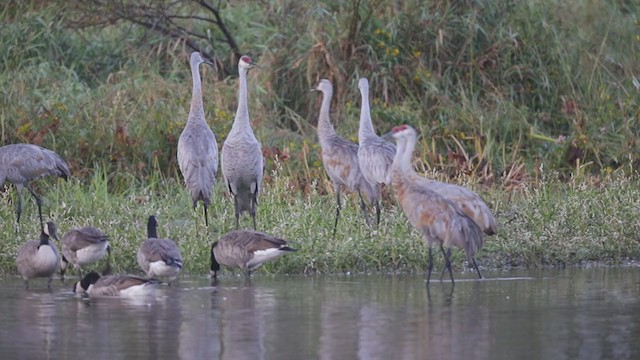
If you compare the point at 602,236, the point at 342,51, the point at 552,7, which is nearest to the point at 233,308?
the point at 602,236

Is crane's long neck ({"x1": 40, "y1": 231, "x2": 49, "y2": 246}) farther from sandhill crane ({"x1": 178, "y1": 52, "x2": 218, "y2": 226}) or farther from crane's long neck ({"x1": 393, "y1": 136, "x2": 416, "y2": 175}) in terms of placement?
crane's long neck ({"x1": 393, "y1": 136, "x2": 416, "y2": 175})

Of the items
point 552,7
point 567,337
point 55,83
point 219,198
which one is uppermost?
point 552,7

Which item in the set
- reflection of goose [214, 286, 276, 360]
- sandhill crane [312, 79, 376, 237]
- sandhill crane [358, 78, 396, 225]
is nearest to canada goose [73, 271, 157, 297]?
reflection of goose [214, 286, 276, 360]

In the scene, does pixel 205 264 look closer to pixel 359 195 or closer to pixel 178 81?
pixel 359 195

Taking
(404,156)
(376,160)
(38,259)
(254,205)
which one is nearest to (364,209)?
(376,160)

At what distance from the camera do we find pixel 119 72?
684 inches

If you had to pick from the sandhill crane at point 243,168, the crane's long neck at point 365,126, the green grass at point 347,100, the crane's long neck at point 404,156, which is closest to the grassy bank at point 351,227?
the green grass at point 347,100

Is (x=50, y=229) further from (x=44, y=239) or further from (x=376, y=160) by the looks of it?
(x=376, y=160)

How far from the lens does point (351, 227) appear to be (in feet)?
40.8

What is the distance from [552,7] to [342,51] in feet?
10.3

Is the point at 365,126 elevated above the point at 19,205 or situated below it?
above

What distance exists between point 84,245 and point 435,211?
2811 millimetres

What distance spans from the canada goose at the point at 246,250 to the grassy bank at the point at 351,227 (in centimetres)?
41

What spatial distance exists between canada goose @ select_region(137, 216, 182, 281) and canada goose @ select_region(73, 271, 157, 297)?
0.25 metres
